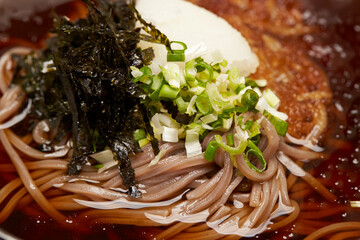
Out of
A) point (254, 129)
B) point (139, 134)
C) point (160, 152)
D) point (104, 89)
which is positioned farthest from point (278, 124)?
point (104, 89)

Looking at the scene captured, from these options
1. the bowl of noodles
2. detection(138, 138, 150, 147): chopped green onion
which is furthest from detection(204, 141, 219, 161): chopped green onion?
detection(138, 138, 150, 147): chopped green onion

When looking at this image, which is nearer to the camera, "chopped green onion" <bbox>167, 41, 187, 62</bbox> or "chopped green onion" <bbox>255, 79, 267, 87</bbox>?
"chopped green onion" <bbox>167, 41, 187, 62</bbox>

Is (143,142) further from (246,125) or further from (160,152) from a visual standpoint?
(246,125)

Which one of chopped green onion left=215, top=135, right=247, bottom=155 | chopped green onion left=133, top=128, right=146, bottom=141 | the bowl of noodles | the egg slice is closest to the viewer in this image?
chopped green onion left=215, top=135, right=247, bottom=155

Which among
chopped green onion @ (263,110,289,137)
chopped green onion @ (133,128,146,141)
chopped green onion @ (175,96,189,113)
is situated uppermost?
chopped green onion @ (175,96,189,113)

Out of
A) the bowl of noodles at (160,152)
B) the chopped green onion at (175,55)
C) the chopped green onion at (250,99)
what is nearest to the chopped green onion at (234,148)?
the bowl of noodles at (160,152)

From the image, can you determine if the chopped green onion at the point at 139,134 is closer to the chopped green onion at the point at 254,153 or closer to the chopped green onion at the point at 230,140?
the chopped green onion at the point at 230,140

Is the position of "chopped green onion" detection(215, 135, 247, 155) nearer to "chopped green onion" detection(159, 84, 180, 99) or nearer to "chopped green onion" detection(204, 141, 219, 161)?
"chopped green onion" detection(204, 141, 219, 161)

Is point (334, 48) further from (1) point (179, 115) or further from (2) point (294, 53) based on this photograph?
(1) point (179, 115)

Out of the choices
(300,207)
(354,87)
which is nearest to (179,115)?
(300,207)
